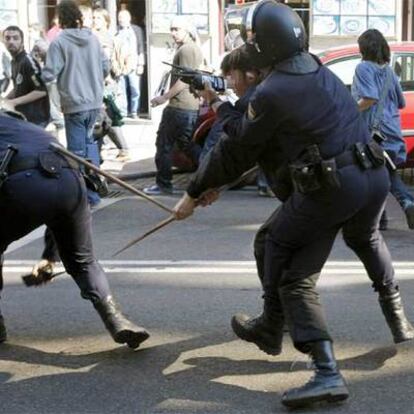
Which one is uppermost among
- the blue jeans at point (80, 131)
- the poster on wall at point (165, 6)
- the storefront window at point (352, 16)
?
the poster on wall at point (165, 6)

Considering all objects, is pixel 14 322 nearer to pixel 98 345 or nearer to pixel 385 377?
pixel 98 345

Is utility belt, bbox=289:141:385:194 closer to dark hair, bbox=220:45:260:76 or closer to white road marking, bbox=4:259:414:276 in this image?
dark hair, bbox=220:45:260:76

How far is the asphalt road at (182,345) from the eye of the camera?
431 centimetres

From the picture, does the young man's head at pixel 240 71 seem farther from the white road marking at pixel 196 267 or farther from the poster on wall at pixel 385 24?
the poster on wall at pixel 385 24

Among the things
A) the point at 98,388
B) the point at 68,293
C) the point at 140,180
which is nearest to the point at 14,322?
the point at 68,293

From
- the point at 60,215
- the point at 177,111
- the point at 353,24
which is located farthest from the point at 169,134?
the point at 353,24

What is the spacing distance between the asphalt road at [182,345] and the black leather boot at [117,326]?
10 cm

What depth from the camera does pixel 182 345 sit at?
5043 millimetres

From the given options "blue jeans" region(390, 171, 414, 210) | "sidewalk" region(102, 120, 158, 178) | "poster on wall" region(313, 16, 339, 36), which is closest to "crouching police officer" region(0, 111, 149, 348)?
"blue jeans" region(390, 171, 414, 210)

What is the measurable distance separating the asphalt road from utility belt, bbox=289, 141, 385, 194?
0.96 meters

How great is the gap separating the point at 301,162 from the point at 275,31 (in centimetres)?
55

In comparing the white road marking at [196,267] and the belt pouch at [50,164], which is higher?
the belt pouch at [50,164]

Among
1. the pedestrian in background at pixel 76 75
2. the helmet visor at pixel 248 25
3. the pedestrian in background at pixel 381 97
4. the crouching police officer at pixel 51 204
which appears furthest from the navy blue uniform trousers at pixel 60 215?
the pedestrian in background at pixel 76 75

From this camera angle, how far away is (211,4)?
16.1 metres
